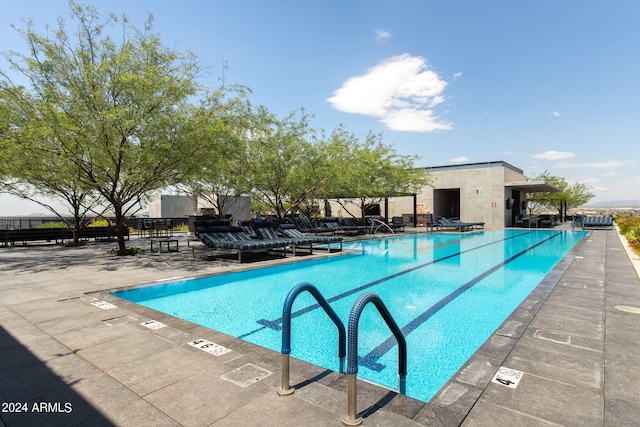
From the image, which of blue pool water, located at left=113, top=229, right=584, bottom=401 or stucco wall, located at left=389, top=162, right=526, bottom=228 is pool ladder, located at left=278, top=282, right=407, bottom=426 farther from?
stucco wall, located at left=389, top=162, right=526, bottom=228

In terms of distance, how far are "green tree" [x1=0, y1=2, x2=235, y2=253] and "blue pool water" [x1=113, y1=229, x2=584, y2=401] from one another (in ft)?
16.7

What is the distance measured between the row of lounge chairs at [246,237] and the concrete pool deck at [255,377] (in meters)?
5.11

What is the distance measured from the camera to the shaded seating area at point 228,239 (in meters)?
10.3

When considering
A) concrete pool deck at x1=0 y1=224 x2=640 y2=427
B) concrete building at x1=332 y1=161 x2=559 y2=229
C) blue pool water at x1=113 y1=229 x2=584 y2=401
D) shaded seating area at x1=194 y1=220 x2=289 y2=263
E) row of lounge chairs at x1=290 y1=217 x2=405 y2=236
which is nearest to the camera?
concrete pool deck at x1=0 y1=224 x2=640 y2=427

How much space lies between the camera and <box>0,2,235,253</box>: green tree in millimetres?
9578

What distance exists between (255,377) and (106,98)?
10301 mm

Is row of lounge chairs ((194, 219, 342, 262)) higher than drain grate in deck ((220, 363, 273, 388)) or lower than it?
higher

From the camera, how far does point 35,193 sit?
16.0 meters

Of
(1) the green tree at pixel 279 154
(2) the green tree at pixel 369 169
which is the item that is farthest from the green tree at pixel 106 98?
(2) the green tree at pixel 369 169

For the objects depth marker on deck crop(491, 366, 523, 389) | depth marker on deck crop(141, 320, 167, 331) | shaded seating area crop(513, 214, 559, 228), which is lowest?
depth marker on deck crop(491, 366, 523, 389)

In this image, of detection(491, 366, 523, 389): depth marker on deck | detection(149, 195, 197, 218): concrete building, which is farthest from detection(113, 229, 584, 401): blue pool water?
detection(149, 195, 197, 218): concrete building

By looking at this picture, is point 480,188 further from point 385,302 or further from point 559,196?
point 385,302

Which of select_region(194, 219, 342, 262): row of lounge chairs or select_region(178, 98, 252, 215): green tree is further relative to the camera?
select_region(178, 98, 252, 215): green tree

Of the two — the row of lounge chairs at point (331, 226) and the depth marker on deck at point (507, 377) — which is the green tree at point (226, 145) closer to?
the row of lounge chairs at point (331, 226)
